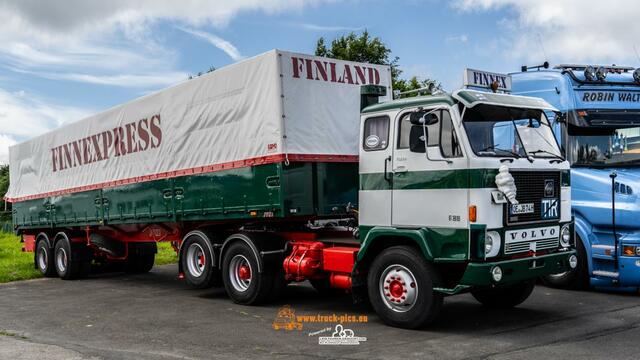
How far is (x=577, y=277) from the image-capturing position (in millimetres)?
10680

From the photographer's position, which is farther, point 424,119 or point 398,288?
point 398,288

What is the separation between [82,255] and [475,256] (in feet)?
36.1

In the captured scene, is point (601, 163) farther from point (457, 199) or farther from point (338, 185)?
point (338, 185)

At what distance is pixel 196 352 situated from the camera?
7.27 m

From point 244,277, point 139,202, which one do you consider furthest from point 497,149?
point 139,202

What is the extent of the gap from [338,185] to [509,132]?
2718 mm

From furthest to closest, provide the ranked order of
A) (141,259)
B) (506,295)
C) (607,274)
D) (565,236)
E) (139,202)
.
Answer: (141,259) < (139,202) < (607,274) < (506,295) < (565,236)

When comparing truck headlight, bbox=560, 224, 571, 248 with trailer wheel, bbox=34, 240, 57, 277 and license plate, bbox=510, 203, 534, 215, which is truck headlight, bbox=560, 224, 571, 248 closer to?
license plate, bbox=510, 203, 534, 215

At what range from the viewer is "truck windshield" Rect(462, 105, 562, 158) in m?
7.82

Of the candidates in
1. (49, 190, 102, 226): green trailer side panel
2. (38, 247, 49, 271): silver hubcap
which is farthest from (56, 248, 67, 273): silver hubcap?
(49, 190, 102, 226): green trailer side panel

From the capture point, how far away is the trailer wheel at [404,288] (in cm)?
777

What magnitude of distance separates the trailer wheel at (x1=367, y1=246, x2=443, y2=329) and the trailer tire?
343 centimetres

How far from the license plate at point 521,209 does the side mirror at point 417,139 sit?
48.2 inches

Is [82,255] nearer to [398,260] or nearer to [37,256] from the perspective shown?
[37,256]
